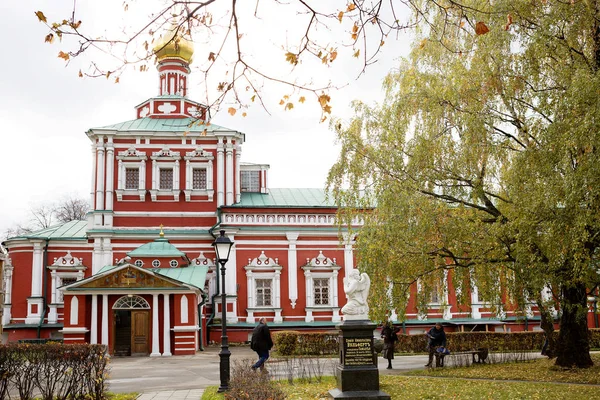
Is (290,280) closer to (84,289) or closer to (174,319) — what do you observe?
(174,319)

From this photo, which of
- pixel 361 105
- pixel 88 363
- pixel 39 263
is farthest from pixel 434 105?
pixel 39 263

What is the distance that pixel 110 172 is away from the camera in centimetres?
3125

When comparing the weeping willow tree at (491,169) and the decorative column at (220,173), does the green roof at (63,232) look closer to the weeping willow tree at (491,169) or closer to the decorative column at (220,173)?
the decorative column at (220,173)

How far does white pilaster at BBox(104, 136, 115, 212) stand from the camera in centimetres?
3108

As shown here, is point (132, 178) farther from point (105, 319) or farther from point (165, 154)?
point (105, 319)

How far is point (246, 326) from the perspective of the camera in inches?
1172

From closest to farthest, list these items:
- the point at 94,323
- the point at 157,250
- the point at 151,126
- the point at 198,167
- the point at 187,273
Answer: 1. the point at 94,323
2. the point at 187,273
3. the point at 157,250
4. the point at 198,167
5. the point at 151,126

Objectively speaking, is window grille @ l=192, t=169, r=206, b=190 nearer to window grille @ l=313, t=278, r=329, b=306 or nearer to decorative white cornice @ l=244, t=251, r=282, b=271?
decorative white cornice @ l=244, t=251, r=282, b=271

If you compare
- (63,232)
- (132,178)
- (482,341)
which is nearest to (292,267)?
(132,178)

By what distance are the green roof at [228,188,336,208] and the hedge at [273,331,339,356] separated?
8808 mm

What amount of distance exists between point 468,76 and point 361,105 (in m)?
4.21

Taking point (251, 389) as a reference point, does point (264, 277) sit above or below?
above

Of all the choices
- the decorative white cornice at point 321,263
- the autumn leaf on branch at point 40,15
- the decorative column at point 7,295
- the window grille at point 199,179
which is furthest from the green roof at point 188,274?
the autumn leaf on branch at point 40,15

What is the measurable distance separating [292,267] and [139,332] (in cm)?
818
